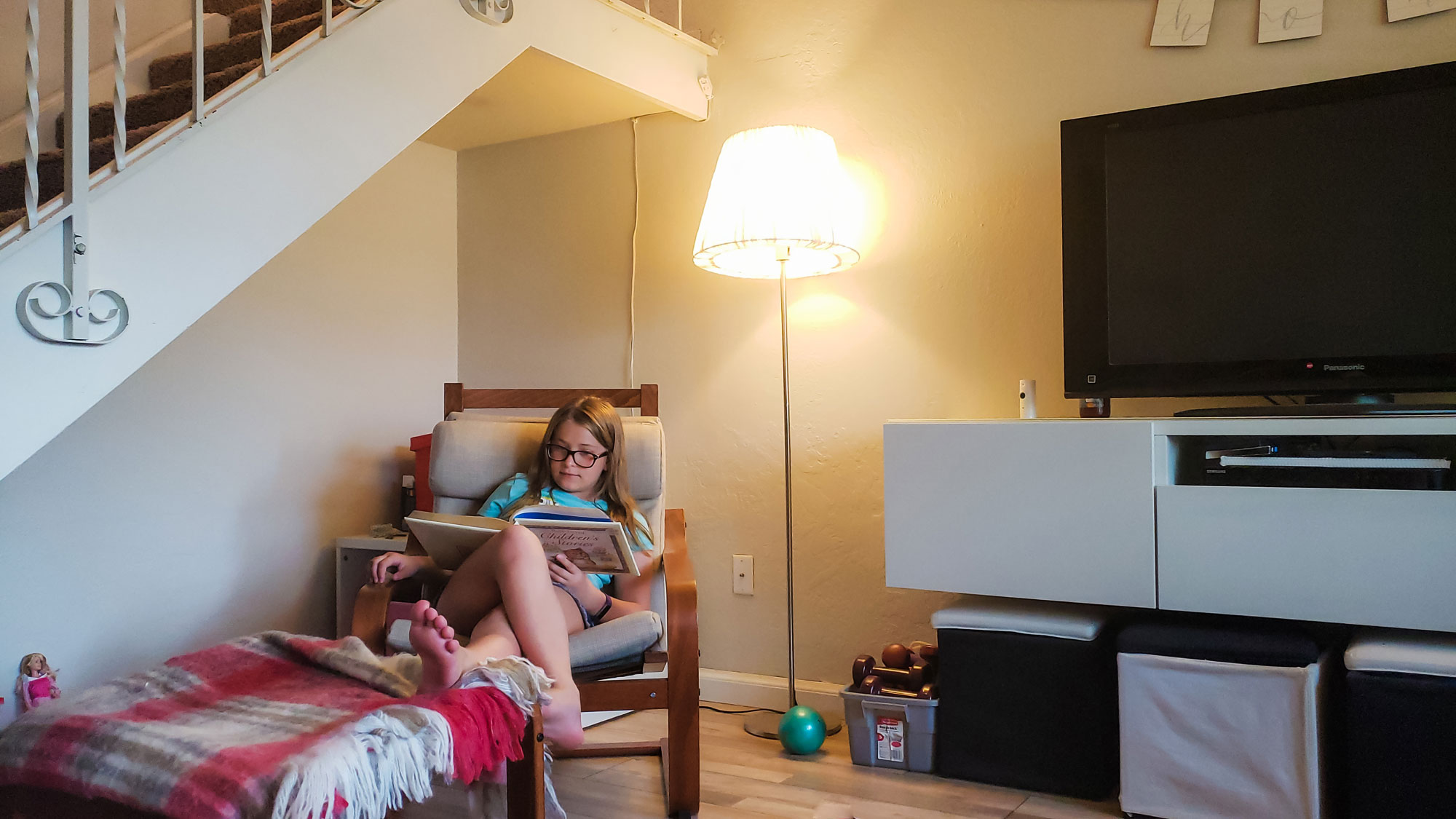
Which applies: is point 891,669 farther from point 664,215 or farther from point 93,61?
point 93,61

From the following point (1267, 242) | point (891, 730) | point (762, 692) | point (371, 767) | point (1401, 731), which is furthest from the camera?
point (762, 692)

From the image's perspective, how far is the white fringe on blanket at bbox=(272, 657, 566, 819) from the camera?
1.24m

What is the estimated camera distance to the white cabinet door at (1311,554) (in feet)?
5.80

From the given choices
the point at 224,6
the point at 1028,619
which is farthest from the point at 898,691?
the point at 224,6

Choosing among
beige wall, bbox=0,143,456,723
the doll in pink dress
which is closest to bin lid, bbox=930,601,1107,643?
beige wall, bbox=0,143,456,723

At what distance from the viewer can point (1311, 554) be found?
186 cm

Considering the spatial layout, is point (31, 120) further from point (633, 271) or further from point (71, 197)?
point (633, 271)

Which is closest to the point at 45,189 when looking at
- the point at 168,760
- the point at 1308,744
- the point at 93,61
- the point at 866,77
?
the point at 93,61

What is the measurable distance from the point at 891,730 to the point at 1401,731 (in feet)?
3.24

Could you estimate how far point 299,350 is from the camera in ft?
9.74

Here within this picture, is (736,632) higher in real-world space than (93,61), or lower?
lower

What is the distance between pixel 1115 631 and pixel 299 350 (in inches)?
92.3

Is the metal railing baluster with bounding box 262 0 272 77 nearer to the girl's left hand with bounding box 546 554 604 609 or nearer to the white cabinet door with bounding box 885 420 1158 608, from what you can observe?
the girl's left hand with bounding box 546 554 604 609

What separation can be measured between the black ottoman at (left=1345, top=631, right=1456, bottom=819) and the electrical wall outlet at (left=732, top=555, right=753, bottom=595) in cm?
151
